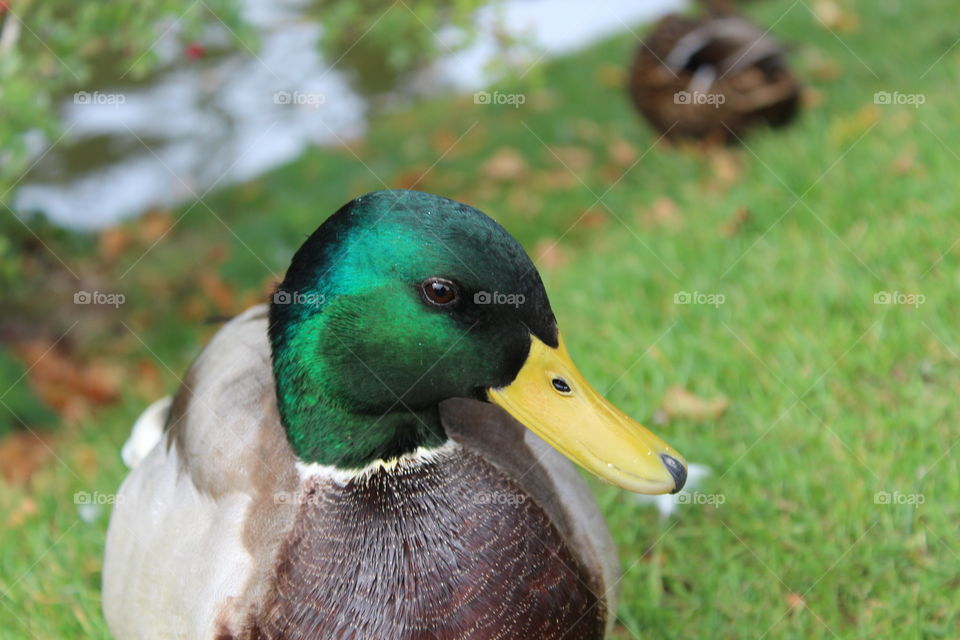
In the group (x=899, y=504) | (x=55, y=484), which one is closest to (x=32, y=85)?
(x=55, y=484)

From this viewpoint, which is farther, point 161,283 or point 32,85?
point 161,283

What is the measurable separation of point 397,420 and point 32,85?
1.75m

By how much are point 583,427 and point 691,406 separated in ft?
4.07

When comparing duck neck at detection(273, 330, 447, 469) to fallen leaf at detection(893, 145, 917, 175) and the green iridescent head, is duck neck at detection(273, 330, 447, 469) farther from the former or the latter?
fallen leaf at detection(893, 145, 917, 175)

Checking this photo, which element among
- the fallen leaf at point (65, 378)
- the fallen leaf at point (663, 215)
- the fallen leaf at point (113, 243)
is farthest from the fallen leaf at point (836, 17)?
the fallen leaf at point (65, 378)

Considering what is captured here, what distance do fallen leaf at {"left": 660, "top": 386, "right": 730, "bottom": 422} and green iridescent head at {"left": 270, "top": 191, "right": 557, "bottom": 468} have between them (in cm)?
123

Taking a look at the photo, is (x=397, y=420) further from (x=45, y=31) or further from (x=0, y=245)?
(x=45, y=31)

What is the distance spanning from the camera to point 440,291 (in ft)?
5.04

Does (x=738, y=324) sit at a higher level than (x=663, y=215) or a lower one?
higher

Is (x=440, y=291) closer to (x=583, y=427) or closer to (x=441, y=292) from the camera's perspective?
(x=441, y=292)

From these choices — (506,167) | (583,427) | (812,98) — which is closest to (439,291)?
(583,427)

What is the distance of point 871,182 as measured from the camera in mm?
3592

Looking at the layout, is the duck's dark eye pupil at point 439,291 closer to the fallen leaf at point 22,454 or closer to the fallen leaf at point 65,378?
the fallen leaf at point 22,454

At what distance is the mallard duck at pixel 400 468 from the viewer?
154 cm
